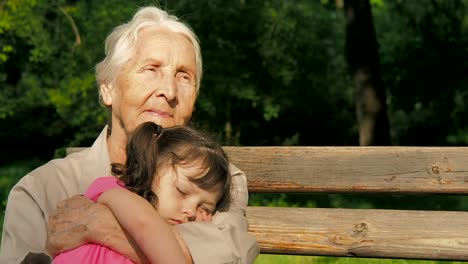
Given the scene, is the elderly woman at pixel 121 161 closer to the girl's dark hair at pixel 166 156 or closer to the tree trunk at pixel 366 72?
the girl's dark hair at pixel 166 156

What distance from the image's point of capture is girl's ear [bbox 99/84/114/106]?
3672 millimetres

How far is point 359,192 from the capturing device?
14.0 feet

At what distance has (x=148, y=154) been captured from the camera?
3.11m

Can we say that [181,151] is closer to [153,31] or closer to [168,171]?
[168,171]

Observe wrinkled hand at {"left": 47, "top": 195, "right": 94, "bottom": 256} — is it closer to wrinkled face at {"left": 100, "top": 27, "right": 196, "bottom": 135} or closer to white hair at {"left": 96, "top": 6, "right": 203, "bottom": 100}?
wrinkled face at {"left": 100, "top": 27, "right": 196, "bottom": 135}

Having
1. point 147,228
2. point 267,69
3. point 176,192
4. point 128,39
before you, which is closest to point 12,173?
point 267,69

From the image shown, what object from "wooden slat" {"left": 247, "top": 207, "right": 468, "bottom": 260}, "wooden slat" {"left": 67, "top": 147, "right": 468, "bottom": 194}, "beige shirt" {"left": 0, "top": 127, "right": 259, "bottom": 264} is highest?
"beige shirt" {"left": 0, "top": 127, "right": 259, "bottom": 264}

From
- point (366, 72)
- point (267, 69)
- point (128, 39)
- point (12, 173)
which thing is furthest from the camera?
point (12, 173)

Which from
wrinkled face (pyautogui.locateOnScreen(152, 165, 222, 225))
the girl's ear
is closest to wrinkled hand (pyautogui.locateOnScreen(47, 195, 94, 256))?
wrinkled face (pyautogui.locateOnScreen(152, 165, 222, 225))

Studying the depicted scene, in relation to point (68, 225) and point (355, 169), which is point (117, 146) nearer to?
point (68, 225)

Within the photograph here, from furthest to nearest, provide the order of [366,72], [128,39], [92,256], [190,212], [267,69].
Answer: [267,69] < [366,72] < [128,39] < [190,212] < [92,256]

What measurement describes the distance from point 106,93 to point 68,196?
448 mm

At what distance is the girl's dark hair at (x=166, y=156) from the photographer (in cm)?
308

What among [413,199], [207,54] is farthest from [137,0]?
[413,199]
